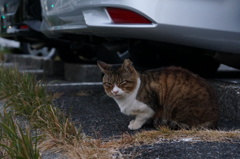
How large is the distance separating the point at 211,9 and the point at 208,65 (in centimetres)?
164

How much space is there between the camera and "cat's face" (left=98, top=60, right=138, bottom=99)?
3.87m

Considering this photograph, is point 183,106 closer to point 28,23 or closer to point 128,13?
point 128,13

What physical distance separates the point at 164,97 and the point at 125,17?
697mm

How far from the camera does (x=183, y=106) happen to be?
12.4 ft

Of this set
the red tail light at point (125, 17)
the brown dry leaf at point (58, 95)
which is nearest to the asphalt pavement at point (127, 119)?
the brown dry leaf at point (58, 95)

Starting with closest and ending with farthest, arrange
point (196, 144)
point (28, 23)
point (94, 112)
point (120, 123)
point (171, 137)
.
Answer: point (196, 144) → point (171, 137) → point (120, 123) → point (94, 112) → point (28, 23)

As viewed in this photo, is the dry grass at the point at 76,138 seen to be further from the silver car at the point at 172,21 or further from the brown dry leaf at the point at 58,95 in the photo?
the brown dry leaf at the point at 58,95

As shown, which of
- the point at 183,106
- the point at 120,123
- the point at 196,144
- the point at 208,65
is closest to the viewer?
the point at 196,144

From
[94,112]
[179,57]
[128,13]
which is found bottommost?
A: [94,112]

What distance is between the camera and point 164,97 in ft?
12.7

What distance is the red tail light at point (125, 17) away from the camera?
153 inches

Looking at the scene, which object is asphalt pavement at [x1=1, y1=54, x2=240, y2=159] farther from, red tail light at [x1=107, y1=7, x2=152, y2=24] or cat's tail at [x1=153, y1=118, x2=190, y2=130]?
red tail light at [x1=107, y1=7, x2=152, y2=24]

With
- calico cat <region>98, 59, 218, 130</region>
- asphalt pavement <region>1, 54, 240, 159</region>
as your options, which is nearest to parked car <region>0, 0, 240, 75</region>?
calico cat <region>98, 59, 218, 130</region>

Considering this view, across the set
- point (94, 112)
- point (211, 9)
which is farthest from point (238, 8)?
point (94, 112)
